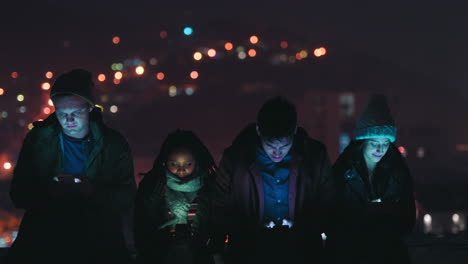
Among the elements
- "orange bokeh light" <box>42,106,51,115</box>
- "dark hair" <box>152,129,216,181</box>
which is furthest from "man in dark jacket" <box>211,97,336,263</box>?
"orange bokeh light" <box>42,106,51,115</box>

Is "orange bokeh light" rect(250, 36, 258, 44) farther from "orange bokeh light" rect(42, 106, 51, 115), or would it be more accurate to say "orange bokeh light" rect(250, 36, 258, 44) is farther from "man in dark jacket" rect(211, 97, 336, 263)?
"man in dark jacket" rect(211, 97, 336, 263)

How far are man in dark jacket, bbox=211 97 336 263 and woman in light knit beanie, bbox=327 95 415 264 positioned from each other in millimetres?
363

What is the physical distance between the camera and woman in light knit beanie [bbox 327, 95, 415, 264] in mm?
5184

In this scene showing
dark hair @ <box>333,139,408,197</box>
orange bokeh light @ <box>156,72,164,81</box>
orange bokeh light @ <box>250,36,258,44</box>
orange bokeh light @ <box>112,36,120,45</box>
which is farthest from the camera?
orange bokeh light @ <box>112,36,120,45</box>

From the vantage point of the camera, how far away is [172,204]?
509cm

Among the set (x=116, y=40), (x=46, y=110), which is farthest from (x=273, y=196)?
(x=116, y=40)

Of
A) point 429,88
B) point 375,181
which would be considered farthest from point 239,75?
point 375,181

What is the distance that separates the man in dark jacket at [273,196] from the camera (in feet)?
15.8

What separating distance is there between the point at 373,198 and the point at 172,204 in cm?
220

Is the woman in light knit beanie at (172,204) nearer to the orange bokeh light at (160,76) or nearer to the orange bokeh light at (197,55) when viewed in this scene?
the orange bokeh light at (197,55)

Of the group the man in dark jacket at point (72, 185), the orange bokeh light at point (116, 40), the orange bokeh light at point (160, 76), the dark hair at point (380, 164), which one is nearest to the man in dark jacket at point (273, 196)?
the dark hair at point (380, 164)

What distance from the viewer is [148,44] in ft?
156

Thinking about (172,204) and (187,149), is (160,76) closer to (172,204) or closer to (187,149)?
(187,149)

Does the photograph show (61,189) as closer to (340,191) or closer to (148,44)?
(340,191)
